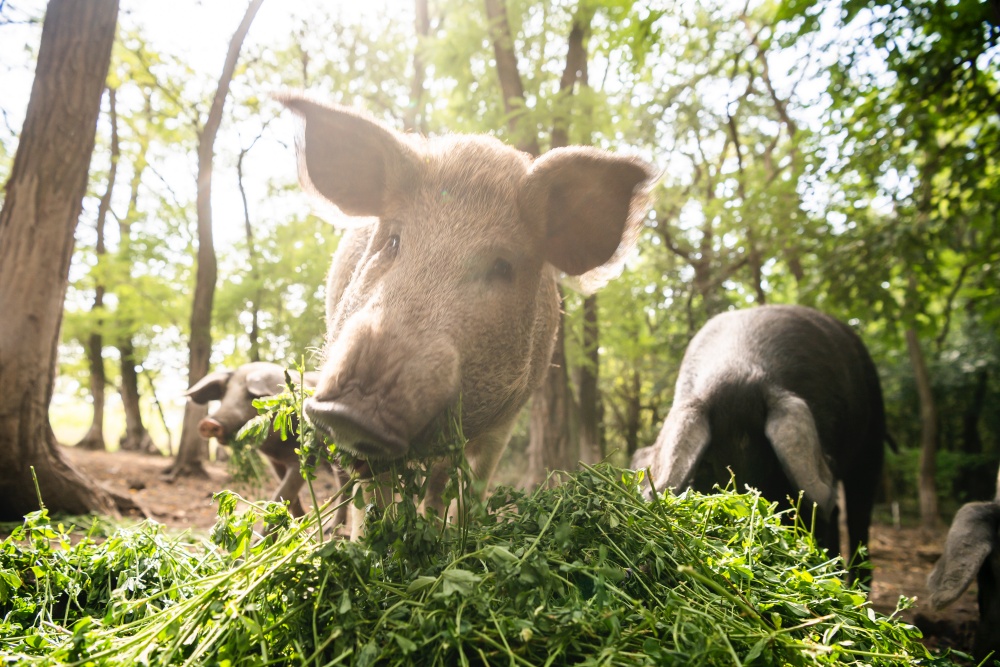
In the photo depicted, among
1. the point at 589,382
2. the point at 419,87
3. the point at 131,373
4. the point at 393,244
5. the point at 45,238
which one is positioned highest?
the point at 419,87

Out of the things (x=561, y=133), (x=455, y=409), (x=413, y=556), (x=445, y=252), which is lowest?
(x=413, y=556)

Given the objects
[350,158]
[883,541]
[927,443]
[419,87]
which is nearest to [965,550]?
[350,158]

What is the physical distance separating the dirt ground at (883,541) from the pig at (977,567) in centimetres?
28

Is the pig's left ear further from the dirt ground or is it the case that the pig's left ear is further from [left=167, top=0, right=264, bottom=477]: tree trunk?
[left=167, top=0, right=264, bottom=477]: tree trunk

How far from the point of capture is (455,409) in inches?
83.5

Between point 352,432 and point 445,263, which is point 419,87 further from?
point 352,432

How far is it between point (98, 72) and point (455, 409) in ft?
13.5

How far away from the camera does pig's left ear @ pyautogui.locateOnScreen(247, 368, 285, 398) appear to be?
14.9 ft

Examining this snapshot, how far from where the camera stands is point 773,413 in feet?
11.0

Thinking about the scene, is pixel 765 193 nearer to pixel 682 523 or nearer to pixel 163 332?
pixel 682 523

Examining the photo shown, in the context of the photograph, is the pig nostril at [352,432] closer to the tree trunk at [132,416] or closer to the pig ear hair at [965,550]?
the pig ear hair at [965,550]

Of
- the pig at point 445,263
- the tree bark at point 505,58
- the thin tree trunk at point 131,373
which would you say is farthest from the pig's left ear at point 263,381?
Result: the thin tree trunk at point 131,373

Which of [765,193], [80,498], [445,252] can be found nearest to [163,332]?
[80,498]

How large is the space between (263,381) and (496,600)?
144 inches
